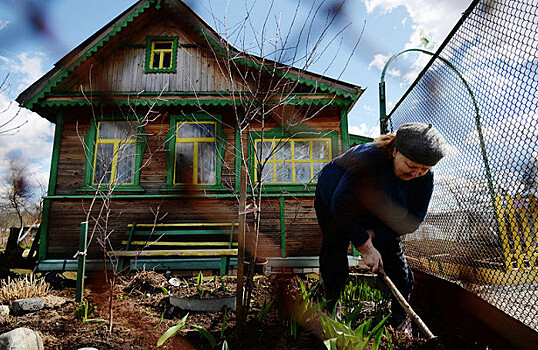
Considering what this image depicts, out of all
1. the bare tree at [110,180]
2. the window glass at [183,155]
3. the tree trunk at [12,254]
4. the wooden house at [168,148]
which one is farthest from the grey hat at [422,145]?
the tree trunk at [12,254]

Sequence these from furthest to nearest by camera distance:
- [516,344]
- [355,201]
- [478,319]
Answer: [355,201] → [478,319] → [516,344]

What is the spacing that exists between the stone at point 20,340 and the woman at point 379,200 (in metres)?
1.99

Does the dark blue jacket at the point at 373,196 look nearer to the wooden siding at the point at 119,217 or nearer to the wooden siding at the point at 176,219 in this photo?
the wooden siding at the point at 176,219

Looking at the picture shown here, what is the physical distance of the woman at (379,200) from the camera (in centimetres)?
199

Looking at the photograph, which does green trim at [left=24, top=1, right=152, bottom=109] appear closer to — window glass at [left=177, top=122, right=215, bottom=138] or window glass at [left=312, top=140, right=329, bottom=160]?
window glass at [left=177, top=122, right=215, bottom=138]

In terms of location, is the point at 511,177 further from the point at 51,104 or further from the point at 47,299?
the point at 51,104

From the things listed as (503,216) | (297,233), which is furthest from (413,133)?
(297,233)

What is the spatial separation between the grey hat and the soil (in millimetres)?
1170

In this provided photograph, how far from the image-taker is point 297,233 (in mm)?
6496

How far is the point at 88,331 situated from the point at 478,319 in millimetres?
2709

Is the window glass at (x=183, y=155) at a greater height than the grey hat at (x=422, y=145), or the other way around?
the window glass at (x=183, y=155)

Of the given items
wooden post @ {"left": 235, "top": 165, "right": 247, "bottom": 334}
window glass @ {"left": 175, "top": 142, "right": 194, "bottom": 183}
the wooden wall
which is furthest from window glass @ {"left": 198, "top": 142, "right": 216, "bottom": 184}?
wooden post @ {"left": 235, "top": 165, "right": 247, "bottom": 334}

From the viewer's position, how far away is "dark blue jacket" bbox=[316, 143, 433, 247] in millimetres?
2197

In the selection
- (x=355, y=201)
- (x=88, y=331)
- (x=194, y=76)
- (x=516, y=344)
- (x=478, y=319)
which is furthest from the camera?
(x=194, y=76)
